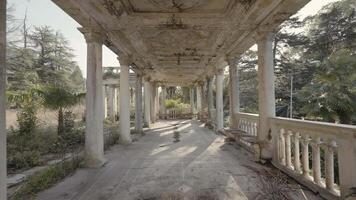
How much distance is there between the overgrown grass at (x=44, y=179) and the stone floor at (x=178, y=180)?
160 millimetres

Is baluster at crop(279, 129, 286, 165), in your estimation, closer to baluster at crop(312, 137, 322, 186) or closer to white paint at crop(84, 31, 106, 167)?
baluster at crop(312, 137, 322, 186)

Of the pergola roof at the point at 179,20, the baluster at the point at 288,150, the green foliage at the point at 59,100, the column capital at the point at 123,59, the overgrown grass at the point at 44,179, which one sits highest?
the pergola roof at the point at 179,20

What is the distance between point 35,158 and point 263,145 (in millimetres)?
5128

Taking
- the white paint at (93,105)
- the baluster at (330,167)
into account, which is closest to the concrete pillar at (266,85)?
the baluster at (330,167)

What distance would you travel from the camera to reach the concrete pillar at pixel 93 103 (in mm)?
5668

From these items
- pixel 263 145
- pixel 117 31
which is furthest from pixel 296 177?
pixel 117 31

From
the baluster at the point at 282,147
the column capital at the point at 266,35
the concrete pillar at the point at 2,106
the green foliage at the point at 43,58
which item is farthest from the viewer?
the green foliage at the point at 43,58

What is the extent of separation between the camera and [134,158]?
21.6 feet

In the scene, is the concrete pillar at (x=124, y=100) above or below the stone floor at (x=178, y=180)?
above

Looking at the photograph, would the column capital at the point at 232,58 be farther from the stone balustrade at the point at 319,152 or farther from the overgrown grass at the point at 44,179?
the overgrown grass at the point at 44,179

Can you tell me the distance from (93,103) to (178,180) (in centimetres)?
250

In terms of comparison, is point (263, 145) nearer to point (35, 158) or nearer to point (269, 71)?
point (269, 71)

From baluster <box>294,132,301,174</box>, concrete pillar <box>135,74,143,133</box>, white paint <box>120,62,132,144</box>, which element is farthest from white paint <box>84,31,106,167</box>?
concrete pillar <box>135,74,143,133</box>

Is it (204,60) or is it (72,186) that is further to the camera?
(204,60)
